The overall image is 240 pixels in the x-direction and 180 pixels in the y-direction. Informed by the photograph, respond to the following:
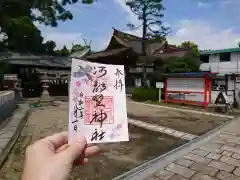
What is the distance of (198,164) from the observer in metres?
3.59

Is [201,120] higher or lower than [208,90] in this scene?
lower

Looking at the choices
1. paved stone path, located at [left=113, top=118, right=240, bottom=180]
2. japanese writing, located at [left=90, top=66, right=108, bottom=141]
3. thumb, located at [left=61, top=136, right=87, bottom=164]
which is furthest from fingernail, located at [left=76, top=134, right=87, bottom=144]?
paved stone path, located at [left=113, top=118, right=240, bottom=180]

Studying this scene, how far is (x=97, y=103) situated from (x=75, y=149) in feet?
1.22

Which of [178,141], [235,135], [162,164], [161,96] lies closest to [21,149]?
[162,164]

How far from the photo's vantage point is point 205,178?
3072mm

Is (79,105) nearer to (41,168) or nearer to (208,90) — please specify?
(41,168)

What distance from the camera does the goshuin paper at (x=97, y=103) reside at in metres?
1.33

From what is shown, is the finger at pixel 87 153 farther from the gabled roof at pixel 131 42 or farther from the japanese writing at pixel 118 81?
the gabled roof at pixel 131 42

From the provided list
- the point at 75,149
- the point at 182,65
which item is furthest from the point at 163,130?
the point at 182,65

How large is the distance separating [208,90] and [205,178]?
862cm

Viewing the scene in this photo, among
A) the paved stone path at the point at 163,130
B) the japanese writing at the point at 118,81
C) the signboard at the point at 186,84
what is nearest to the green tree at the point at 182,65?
the signboard at the point at 186,84

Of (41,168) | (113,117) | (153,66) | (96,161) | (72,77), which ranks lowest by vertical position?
(96,161)

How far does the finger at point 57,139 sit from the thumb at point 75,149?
0.31ft

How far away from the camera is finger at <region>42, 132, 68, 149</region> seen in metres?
1.21
